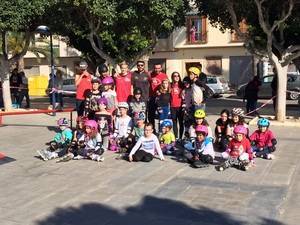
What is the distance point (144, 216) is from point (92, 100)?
4619 millimetres

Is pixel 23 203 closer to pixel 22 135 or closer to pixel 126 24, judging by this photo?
pixel 22 135

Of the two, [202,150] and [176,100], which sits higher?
[176,100]

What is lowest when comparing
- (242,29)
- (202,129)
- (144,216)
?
(144,216)

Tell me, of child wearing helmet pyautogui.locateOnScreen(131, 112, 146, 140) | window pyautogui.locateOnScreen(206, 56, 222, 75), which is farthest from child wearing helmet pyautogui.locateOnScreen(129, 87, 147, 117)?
window pyautogui.locateOnScreen(206, 56, 222, 75)

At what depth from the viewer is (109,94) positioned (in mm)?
10633

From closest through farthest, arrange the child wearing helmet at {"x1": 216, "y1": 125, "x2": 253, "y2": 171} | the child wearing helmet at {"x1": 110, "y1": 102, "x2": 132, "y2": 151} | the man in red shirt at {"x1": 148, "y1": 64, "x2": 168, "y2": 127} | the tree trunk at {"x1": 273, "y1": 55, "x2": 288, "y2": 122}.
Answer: the child wearing helmet at {"x1": 216, "y1": 125, "x2": 253, "y2": 171} → the child wearing helmet at {"x1": 110, "y1": 102, "x2": 132, "y2": 151} → the man in red shirt at {"x1": 148, "y1": 64, "x2": 168, "y2": 127} → the tree trunk at {"x1": 273, "y1": 55, "x2": 288, "y2": 122}

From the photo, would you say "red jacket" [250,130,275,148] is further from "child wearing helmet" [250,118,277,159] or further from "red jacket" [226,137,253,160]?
"red jacket" [226,137,253,160]

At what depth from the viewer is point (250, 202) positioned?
6680mm

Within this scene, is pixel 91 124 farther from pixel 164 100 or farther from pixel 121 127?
pixel 164 100

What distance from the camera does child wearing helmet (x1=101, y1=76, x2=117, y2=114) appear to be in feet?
34.6

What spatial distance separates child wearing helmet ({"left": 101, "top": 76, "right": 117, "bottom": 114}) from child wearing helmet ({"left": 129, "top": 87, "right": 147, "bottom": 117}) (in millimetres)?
337

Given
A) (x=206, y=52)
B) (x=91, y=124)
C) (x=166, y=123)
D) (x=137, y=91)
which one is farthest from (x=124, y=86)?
(x=206, y=52)

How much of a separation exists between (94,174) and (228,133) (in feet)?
9.46

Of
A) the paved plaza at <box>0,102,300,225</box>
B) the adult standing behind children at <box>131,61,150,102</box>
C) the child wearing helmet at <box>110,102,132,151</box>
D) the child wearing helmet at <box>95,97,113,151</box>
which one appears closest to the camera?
the paved plaza at <box>0,102,300,225</box>
